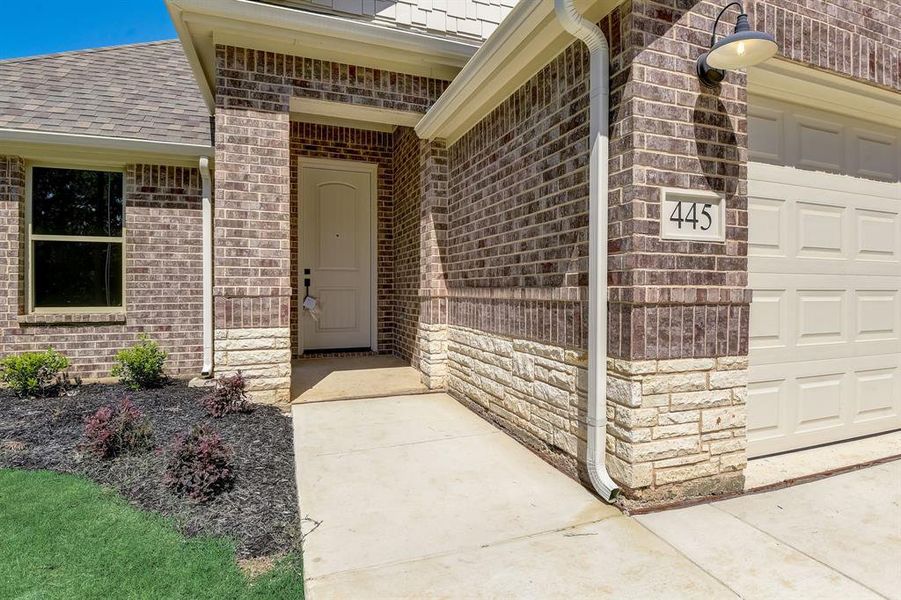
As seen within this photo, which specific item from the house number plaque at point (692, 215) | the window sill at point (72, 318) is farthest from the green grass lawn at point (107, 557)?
the window sill at point (72, 318)

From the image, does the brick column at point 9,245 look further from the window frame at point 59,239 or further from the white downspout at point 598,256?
the white downspout at point 598,256

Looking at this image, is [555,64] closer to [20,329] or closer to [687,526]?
[687,526]

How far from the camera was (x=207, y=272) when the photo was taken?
233 inches

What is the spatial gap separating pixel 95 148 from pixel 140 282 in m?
1.60

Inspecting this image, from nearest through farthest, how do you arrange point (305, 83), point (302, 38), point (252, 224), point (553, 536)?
1. point (553, 536)
2. point (302, 38)
3. point (252, 224)
4. point (305, 83)

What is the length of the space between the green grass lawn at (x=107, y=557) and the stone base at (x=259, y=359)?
1762 mm

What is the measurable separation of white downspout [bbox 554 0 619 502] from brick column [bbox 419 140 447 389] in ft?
8.93

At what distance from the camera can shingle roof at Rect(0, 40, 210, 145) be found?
5867mm

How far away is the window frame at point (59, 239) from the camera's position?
19.2 ft

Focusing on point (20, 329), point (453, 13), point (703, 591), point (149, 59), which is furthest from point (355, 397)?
point (149, 59)

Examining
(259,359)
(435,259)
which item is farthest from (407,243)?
(259,359)

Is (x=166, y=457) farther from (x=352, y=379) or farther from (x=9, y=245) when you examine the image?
(x=9, y=245)

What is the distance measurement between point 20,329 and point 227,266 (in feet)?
10.5

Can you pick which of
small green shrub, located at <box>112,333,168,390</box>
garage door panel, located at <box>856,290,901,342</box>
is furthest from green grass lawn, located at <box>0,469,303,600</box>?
garage door panel, located at <box>856,290,901,342</box>
